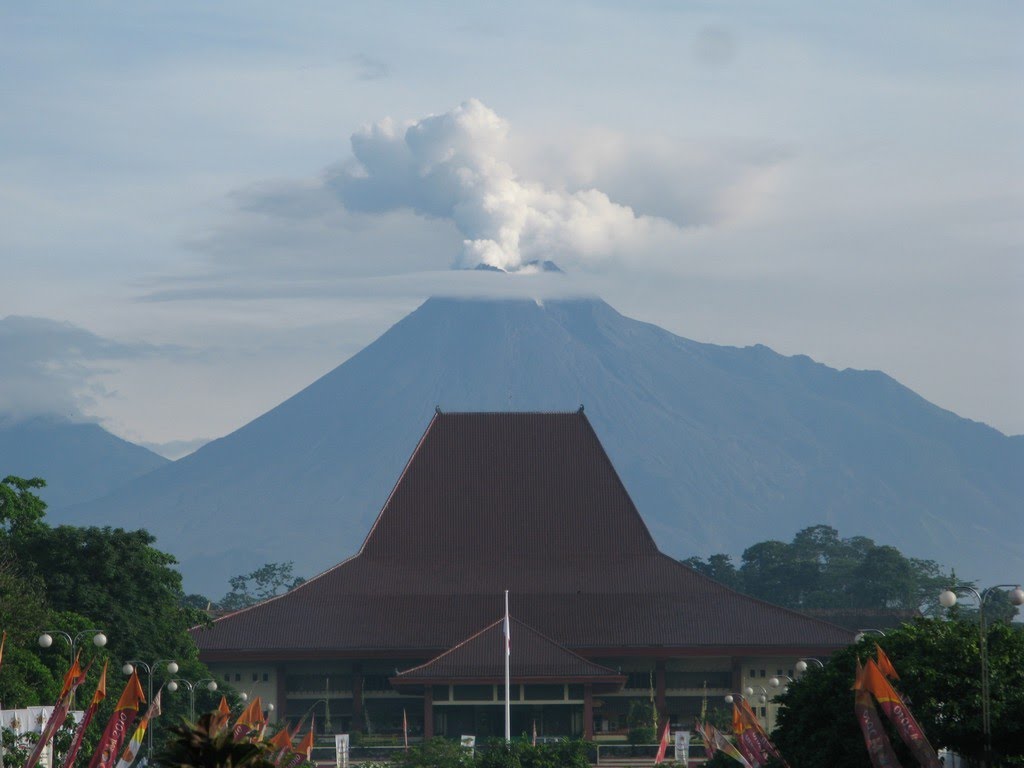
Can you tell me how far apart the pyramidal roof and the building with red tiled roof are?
75 millimetres

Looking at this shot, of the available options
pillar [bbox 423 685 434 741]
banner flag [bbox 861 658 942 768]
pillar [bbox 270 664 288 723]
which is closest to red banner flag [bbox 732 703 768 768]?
banner flag [bbox 861 658 942 768]

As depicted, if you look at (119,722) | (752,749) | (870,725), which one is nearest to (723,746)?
(752,749)

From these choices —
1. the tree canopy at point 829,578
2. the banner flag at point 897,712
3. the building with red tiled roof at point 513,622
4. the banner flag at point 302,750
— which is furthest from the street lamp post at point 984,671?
the tree canopy at point 829,578

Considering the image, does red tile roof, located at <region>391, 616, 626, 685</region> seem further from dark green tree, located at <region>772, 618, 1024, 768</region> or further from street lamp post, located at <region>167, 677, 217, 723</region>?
dark green tree, located at <region>772, 618, 1024, 768</region>

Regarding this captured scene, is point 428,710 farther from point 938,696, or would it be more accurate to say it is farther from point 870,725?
point 870,725

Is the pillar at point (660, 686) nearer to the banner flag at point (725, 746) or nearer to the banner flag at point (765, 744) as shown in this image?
the banner flag at point (725, 746)

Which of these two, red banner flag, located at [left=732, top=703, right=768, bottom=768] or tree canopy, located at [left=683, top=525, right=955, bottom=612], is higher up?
tree canopy, located at [left=683, top=525, right=955, bottom=612]

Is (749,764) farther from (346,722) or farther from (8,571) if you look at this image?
(346,722)

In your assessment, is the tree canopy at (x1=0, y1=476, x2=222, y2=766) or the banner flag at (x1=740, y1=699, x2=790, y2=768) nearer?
the banner flag at (x1=740, y1=699, x2=790, y2=768)

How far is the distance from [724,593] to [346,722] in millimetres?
14751

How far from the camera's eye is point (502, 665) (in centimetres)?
6203

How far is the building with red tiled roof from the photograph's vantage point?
63750 mm

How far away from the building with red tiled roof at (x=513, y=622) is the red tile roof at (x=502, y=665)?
2.1 inches

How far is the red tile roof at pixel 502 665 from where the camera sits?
6209 centimetres
